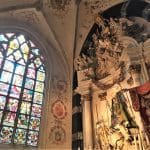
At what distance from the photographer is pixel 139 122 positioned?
801cm

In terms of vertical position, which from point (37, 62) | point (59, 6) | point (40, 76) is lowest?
point (40, 76)

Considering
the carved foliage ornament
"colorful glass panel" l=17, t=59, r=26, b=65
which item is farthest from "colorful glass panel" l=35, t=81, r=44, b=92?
the carved foliage ornament

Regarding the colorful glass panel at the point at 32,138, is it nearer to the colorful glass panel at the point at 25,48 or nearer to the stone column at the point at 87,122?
the stone column at the point at 87,122

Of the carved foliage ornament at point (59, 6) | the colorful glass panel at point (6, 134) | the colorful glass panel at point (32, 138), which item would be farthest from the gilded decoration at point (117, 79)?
the colorful glass panel at point (6, 134)

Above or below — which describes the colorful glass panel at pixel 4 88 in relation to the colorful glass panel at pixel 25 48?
below

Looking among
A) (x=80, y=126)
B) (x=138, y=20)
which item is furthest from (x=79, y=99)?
(x=138, y=20)

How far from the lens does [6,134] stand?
29.6ft

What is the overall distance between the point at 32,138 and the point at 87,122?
1986mm

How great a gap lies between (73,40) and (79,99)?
9.18ft

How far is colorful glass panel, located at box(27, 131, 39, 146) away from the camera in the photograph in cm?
934

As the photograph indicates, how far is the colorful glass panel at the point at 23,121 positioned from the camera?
31.0 feet

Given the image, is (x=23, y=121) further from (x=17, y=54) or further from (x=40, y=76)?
(x=17, y=54)

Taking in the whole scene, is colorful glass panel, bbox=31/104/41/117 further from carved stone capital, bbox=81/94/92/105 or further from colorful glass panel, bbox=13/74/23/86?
carved stone capital, bbox=81/94/92/105

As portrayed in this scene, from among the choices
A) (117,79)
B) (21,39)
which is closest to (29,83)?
(21,39)
